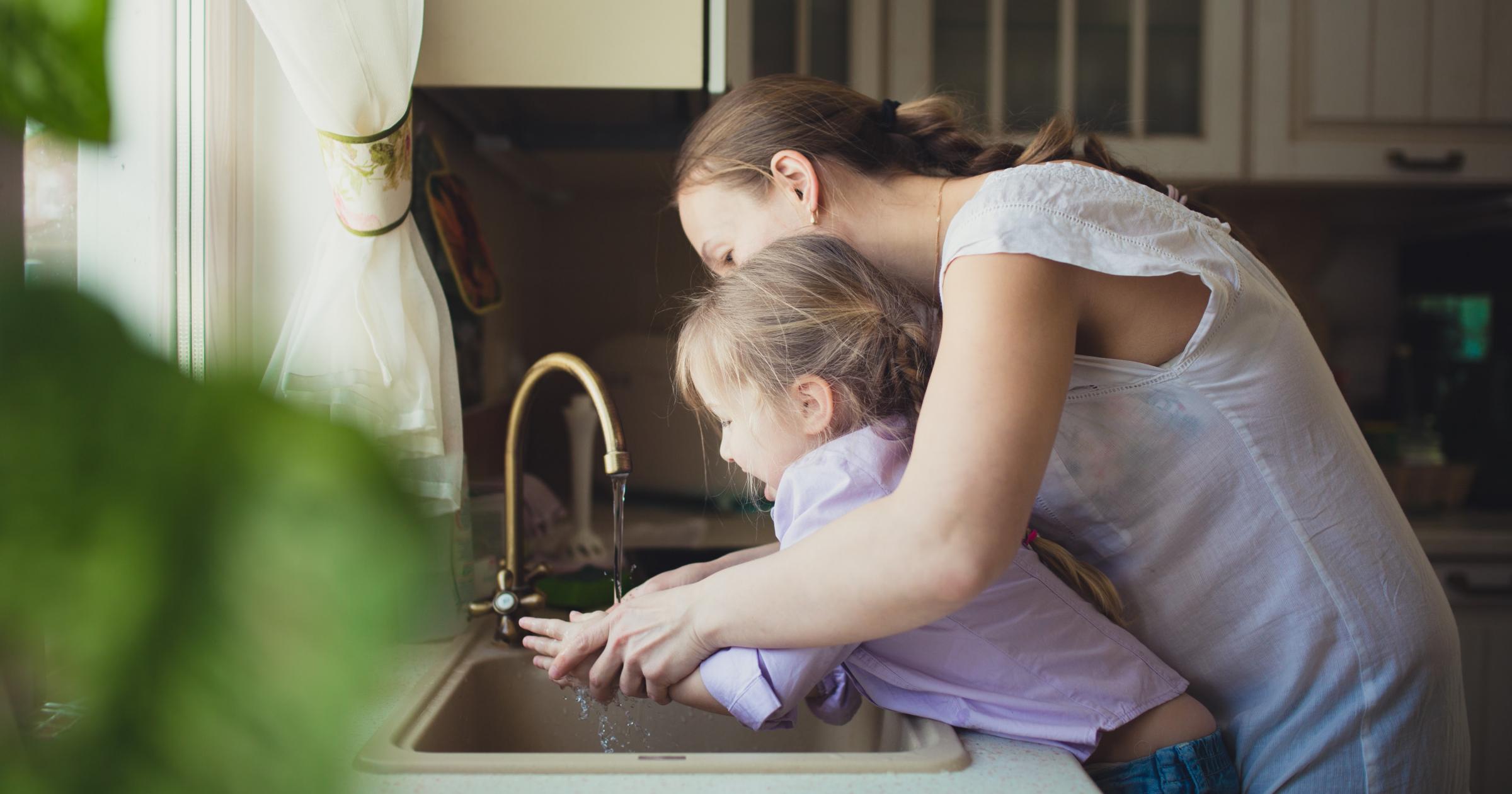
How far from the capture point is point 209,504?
0.23 ft

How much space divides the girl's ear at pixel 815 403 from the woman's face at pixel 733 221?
0.15m

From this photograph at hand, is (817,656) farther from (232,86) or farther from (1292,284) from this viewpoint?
(1292,284)

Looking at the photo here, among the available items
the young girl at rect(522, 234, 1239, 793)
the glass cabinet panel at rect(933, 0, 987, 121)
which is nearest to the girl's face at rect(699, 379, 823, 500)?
the young girl at rect(522, 234, 1239, 793)

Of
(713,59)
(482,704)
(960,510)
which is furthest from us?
(713,59)

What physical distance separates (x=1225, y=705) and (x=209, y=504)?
32.3 inches

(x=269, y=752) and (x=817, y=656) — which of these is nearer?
(x=269, y=752)

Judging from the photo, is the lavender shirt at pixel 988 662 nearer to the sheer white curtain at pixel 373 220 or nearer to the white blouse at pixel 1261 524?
the white blouse at pixel 1261 524

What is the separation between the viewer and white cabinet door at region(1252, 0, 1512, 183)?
196 centimetres

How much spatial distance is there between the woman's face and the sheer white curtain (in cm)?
27

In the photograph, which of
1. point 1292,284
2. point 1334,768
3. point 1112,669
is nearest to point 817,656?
point 1112,669

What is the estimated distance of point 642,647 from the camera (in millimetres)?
753

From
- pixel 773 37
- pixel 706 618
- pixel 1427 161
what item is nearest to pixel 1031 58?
pixel 773 37

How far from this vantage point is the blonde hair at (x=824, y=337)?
83cm

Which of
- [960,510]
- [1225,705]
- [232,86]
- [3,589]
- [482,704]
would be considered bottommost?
[482,704]
